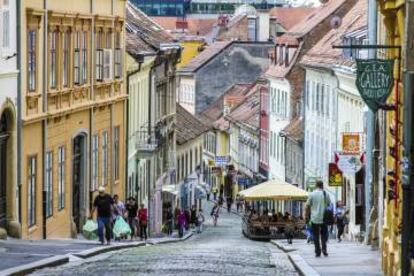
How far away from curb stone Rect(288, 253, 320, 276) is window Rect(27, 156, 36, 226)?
8605 mm

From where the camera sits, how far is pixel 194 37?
446 ft

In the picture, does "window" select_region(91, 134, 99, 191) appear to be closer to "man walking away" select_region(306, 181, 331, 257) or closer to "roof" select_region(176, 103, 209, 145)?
"man walking away" select_region(306, 181, 331, 257)

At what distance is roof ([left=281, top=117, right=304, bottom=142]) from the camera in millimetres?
70188

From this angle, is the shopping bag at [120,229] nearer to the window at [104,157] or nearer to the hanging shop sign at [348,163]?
the hanging shop sign at [348,163]

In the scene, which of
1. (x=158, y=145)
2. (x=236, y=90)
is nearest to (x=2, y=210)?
(x=158, y=145)

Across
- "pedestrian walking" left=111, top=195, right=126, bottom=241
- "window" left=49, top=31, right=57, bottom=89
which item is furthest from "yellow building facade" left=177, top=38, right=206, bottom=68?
"window" left=49, top=31, right=57, bottom=89

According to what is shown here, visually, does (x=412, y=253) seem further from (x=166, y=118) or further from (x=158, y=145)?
(x=166, y=118)

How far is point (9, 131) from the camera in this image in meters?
31.0

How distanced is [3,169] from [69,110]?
650 cm

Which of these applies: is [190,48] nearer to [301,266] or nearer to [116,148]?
[116,148]

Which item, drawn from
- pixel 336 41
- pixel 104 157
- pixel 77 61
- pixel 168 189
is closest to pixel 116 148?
pixel 104 157

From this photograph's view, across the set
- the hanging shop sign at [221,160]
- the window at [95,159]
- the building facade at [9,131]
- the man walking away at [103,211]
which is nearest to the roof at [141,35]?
the window at [95,159]

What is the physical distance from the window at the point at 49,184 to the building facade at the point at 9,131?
3.35m

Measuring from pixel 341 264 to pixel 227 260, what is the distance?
2648mm
